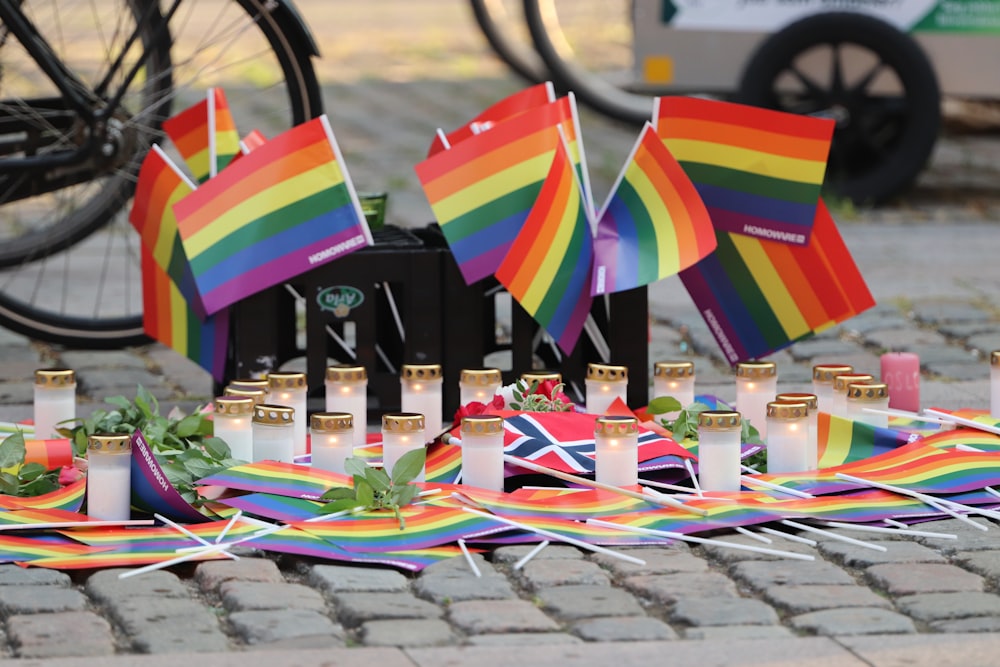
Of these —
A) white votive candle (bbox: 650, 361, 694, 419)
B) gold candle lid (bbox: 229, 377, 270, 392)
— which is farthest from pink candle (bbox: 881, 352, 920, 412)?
gold candle lid (bbox: 229, 377, 270, 392)

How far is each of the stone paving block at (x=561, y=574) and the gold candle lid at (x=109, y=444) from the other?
2.57 ft

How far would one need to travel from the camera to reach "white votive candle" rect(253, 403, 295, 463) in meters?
3.47

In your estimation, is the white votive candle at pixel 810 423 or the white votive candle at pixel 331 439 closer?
the white votive candle at pixel 331 439

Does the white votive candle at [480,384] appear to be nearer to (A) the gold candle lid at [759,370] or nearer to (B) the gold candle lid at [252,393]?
(B) the gold candle lid at [252,393]

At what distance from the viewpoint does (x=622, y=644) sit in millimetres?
2652

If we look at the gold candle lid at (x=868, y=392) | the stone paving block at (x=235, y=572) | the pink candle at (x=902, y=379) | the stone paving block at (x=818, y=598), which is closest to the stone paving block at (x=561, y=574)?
the stone paving block at (x=818, y=598)

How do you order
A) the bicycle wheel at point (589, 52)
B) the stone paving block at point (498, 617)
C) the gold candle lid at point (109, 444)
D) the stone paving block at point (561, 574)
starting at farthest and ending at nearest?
1. the bicycle wheel at point (589, 52)
2. the gold candle lid at point (109, 444)
3. the stone paving block at point (561, 574)
4. the stone paving block at point (498, 617)

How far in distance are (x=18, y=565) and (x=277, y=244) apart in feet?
4.00

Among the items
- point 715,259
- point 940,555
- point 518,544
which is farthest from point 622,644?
point 715,259

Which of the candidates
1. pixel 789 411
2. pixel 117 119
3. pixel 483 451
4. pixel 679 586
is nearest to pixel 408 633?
pixel 679 586

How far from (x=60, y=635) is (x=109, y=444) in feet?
1.87

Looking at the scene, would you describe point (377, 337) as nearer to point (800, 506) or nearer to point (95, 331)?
point (95, 331)

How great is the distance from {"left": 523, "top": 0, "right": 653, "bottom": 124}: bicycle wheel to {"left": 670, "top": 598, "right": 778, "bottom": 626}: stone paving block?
6208 millimetres

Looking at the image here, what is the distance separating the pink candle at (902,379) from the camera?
4082 millimetres
